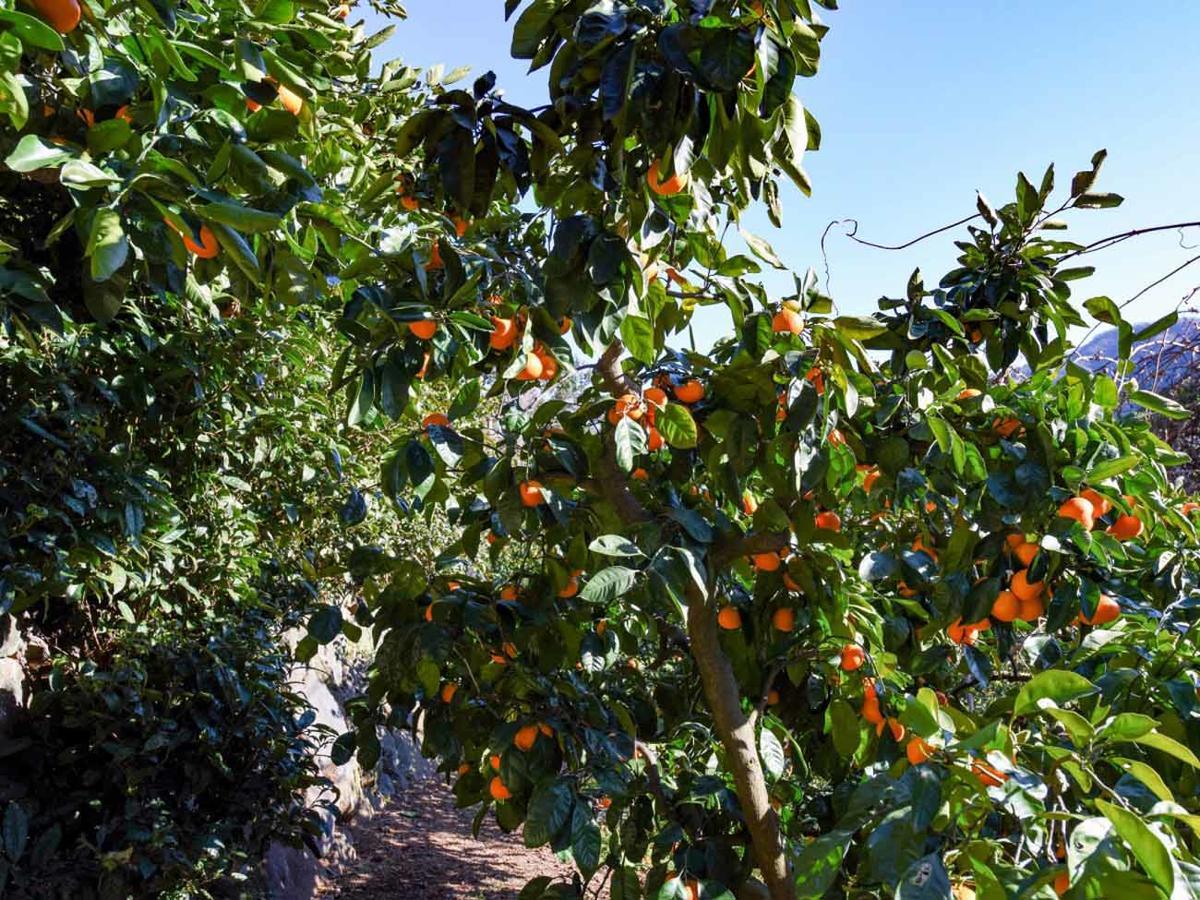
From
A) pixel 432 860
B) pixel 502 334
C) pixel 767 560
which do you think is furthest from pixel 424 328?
pixel 432 860

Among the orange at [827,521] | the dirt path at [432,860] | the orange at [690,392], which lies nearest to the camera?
the orange at [690,392]

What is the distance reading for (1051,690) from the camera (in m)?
0.96

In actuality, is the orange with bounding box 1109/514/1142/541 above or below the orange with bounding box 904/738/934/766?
above

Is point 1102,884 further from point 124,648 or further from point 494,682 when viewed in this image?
point 124,648

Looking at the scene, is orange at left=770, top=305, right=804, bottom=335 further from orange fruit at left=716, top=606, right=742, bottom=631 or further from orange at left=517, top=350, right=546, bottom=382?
orange fruit at left=716, top=606, right=742, bottom=631

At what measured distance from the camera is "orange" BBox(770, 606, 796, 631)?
180 cm

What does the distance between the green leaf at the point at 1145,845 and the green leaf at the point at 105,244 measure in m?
1.19

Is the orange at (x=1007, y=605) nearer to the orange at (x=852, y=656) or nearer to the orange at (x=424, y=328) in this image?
the orange at (x=852, y=656)

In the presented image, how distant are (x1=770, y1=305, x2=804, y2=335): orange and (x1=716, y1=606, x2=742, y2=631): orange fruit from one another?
2.37 ft

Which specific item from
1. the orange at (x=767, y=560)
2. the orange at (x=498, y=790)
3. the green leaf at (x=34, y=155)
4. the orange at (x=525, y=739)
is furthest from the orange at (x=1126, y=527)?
the green leaf at (x=34, y=155)

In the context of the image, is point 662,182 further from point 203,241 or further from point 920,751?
point 920,751

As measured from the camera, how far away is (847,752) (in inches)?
66.8

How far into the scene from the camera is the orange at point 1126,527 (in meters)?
1.45

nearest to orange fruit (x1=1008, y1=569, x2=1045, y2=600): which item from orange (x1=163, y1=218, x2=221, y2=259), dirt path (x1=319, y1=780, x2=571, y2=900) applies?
orange (x1=163, y1=218, x2=221, y2=259)
